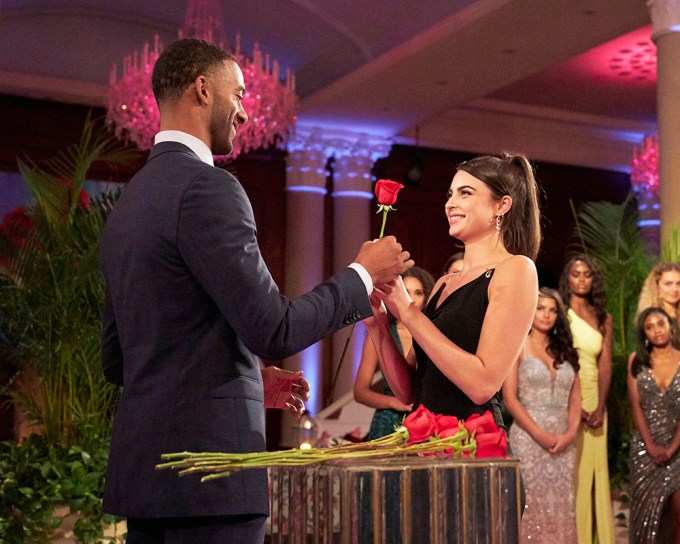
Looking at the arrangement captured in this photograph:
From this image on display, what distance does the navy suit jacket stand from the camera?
1.81 meters

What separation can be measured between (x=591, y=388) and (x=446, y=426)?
4822 millimetres

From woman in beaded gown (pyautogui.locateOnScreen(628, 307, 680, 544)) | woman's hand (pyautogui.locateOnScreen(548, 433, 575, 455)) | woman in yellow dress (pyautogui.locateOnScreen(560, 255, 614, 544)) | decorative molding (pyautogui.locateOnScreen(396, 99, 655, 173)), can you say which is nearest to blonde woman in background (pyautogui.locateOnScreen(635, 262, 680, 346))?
woman in beaded gown (pyautogui.locateOnScreen(628, 307, 680, 544))

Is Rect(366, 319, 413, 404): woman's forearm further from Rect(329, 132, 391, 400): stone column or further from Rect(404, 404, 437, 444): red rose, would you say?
Rect(329, 132, 391, 400): stone column

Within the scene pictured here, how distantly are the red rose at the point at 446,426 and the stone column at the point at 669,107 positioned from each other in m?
5.07

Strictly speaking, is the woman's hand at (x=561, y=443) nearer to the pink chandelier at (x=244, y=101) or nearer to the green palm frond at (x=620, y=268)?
the green palm frond at (x=620, y=268)

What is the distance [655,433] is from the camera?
594 cm

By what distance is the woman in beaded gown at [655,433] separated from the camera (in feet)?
19.0

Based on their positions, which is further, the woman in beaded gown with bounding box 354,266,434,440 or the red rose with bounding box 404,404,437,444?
the woman in beaded gown with bounding box 354,266,434,440

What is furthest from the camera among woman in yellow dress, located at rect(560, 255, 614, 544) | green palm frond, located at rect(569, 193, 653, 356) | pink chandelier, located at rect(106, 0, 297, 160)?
pink chandelier, located at rect(106, 0, 297, 160)

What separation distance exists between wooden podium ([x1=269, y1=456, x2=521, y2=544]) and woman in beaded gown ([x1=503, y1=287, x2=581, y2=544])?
419 centimetres

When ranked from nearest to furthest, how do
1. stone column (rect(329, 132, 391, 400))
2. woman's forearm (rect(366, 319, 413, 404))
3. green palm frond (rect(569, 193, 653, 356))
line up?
woman's forearm (rect(366, 319, 413, 404))
green palm frond (rect(569, 193, 653, 356))
stone column (rect(329, 132, 391, 400))

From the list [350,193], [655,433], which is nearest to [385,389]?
[655,433]

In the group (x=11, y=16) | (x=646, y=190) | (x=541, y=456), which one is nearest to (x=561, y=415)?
(x=541, y=456)

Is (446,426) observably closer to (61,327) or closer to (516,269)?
(516,269)
